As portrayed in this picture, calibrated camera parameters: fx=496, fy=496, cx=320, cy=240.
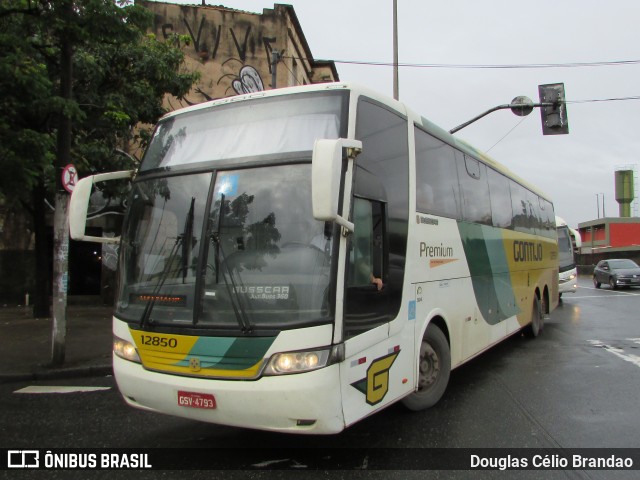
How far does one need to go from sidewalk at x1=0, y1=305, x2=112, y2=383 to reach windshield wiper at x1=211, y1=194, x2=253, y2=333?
4798 mm

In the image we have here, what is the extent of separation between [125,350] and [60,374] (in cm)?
390

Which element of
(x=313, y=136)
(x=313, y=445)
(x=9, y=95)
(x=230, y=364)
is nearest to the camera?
(x=230, y=364)

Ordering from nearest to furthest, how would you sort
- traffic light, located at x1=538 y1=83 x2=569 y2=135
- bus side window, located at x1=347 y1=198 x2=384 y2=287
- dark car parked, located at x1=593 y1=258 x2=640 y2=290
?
1. bus side window, located at x1=347 y1=198 x2=384 y2=287
2. traffic light, located at x1=538 y1=83 x2=569 y2=135
3. dark car parked, located at x1=593 y1=258 x2=640 y2=290

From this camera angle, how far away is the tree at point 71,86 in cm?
713

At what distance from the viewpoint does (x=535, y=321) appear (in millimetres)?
10250

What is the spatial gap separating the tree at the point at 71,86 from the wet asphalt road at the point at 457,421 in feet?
12.5

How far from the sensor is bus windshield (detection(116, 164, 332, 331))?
3.61 meters

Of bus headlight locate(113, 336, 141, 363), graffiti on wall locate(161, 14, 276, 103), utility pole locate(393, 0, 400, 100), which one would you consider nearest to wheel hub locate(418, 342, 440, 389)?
bus headlight locate(113, 336, 141, 363)

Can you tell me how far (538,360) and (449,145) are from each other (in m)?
4.07

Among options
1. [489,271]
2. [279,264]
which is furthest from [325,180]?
[489,271]

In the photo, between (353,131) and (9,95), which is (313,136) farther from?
(9,95)

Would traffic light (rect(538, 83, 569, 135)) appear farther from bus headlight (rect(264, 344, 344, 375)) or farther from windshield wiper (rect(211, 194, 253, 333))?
bus headlight (rect(264, 344, 344, 375))

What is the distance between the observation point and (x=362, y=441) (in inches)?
178

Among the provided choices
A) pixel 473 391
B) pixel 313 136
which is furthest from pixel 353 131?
pixel 473 391
